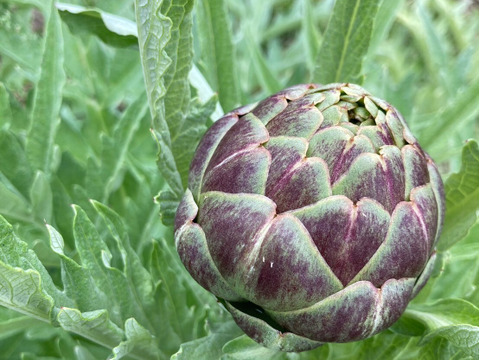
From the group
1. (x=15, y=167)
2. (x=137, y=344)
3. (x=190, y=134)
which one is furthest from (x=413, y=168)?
(x=15, y=167)

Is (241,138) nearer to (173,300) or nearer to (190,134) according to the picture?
(190,134)

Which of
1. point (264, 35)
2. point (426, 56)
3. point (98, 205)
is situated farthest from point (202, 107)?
point (426, 56)

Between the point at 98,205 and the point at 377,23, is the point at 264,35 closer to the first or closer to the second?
the point at 377,23

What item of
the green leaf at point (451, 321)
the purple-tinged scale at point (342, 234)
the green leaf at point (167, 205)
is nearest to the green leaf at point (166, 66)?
the green leaf at point (167, 205)

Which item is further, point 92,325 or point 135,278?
point 135,278

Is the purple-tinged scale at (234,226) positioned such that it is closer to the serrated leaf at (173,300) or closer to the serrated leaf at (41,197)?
the serrated leaf at (173,300)

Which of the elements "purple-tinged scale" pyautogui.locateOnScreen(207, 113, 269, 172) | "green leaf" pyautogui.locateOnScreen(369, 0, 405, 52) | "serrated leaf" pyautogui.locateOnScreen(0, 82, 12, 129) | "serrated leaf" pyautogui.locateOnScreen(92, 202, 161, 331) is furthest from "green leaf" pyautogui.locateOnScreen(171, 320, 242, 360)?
Result: "green leaf" pyautogui.locateOnScreen(369, 0, 405, 52)

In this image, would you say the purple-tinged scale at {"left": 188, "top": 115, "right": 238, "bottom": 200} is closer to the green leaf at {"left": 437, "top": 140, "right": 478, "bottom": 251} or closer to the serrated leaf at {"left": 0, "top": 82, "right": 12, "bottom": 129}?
the green leaf at {"left": 437, "top": 140, "right": 478, "bottom": 251}
